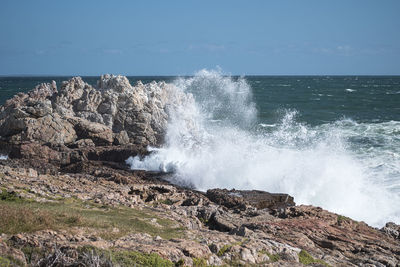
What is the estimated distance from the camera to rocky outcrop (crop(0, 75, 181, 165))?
94.7ft

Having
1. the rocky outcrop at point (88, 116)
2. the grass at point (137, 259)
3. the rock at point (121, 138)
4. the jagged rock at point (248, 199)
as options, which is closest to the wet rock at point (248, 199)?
the jagged rock at point (248, 199)

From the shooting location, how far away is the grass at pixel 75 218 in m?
9.62

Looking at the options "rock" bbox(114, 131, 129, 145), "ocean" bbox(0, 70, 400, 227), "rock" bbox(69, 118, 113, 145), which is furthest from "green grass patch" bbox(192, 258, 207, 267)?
"rock" bbox(114, 131, 129, 145)

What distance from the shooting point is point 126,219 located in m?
12.5

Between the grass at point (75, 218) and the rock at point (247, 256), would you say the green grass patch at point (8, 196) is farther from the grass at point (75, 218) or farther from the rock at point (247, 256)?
the rock at point (247, 256)

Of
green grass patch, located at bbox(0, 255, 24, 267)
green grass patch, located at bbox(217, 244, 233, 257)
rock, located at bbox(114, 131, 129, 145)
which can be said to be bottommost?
rock, located at bbox(114, 131, 129, 145)

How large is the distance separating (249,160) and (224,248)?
1688cm

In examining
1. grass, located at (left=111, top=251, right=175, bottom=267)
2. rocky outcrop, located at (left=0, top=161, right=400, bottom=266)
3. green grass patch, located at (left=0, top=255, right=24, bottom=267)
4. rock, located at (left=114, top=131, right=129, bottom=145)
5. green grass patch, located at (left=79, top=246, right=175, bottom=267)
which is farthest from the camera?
rock, located at (left=114, top=131, right=129, bottom=145)

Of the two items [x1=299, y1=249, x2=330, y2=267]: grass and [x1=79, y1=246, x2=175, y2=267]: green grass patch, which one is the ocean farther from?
[x1=79, y1=246, x2=175, y2=267]: green grass patch

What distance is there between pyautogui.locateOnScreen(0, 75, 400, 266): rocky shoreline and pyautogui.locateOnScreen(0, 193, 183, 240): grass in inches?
1.2

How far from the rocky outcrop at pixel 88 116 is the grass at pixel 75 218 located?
1448cm

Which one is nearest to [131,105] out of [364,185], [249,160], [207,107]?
[249,160]

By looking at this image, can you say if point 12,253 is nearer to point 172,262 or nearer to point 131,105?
point 172,262

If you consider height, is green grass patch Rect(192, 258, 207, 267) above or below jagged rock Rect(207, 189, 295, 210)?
above
